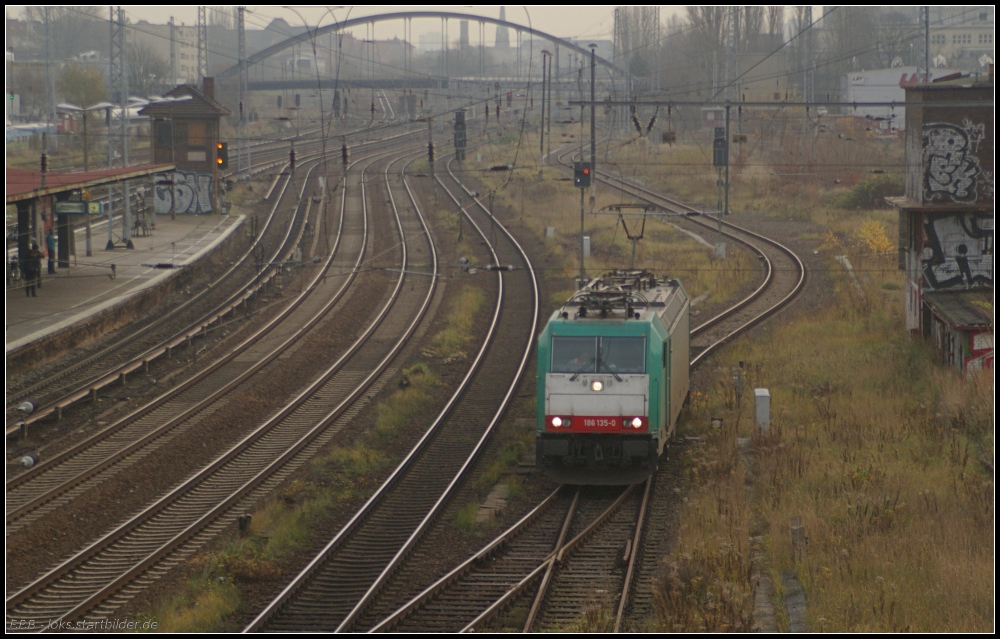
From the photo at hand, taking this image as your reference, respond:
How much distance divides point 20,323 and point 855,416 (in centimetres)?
1810

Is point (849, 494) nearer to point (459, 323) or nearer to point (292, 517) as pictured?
point (292, 517)

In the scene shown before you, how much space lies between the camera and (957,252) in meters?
22.2

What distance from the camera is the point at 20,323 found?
2412 centimetres

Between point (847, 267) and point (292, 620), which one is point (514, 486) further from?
point (847, 267)

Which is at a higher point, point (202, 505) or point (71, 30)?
point (71, 30)

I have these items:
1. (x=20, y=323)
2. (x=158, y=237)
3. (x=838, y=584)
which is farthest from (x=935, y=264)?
(x=158, y=237)

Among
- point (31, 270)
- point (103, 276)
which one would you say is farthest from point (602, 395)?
point (103, 276)

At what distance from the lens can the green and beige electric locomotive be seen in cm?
1443

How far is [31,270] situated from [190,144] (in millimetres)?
18913

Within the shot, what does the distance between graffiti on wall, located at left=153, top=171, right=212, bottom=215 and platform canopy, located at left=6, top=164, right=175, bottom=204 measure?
962cm

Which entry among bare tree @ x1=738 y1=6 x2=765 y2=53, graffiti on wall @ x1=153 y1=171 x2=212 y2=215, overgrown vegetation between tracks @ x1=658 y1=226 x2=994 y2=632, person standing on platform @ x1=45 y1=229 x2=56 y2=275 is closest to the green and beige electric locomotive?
overgrown vegetation between tracks @ x1=658 y1=226 x2=994 y2=632

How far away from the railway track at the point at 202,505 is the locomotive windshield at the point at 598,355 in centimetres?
473

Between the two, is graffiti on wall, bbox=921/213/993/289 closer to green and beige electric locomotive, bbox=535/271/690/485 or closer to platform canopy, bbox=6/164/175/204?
green and beige electric locomotive, bbox=535/271/690/485

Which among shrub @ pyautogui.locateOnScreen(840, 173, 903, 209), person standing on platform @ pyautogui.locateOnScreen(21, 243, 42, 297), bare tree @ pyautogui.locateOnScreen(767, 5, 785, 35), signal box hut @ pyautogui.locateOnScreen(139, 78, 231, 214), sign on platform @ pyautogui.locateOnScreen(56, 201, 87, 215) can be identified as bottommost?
person standing on platform @ pyautogui.locateOnScreen(21, 243, 42, 297)
